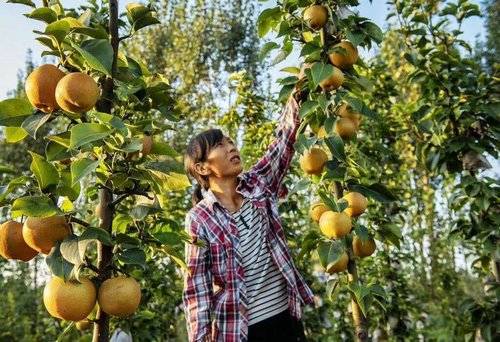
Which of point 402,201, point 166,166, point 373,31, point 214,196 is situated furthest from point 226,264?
point 402,201

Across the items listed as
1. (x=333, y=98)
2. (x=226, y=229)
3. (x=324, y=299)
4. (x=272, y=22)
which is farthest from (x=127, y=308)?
(x=324, y=299)

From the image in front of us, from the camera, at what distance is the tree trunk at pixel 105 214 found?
3.28 ft

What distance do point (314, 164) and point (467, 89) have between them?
1.31 meters

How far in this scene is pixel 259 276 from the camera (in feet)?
5.48

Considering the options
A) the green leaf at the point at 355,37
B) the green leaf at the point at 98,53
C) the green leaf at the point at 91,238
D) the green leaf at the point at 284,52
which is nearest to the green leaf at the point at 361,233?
the green leaf at the point at 355,37

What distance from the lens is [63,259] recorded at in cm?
91

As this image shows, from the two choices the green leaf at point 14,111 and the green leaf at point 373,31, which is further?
the green leaf at point 373,31

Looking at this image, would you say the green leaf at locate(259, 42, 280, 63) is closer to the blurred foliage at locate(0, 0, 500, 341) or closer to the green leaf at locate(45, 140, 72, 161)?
the blurred foliage at locate(0, 0, 500, 341)

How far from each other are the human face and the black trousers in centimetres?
54

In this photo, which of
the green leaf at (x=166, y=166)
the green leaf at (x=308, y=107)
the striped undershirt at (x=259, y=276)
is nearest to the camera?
the green leaf at (x=166, y=166)

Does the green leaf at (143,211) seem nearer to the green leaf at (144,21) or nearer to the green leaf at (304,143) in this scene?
the green leaf at (144,21)

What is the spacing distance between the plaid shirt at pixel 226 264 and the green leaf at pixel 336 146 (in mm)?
342

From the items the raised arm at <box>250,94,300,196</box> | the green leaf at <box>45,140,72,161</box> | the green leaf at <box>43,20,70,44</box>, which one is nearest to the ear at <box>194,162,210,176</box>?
the raised arm at <box>250,94,300,196</box>

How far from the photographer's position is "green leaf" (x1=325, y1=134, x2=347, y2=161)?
1424 mm
